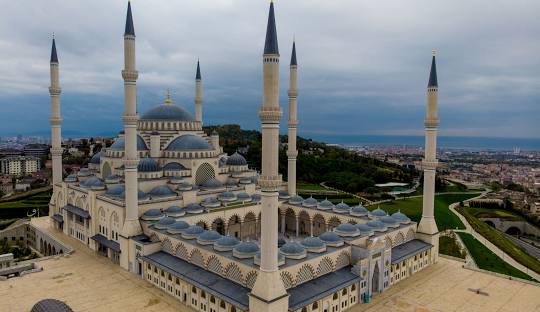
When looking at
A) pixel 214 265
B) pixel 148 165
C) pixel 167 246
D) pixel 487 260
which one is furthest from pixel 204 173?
pixel 487 260

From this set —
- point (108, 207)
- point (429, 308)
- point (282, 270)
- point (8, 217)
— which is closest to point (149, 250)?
point (108, 207)

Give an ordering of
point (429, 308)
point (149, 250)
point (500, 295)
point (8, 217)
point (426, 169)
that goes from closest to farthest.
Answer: point (429, 308), point (500, 295), point (149, 250), point (426, 169), point (8, 217)

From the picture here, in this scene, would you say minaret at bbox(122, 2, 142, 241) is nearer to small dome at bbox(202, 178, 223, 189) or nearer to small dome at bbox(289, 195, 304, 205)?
small dome at bbox(202, 178, 223, 189)

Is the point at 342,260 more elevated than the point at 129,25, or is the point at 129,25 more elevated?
the point at 129,25

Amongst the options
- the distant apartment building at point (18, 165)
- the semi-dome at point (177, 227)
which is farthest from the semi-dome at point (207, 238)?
Answer: the distant apartment building at point (18, 165)

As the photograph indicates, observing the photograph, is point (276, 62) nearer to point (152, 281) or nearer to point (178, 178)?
point (152, 281)

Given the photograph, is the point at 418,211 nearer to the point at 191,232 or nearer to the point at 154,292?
the point at 191,232

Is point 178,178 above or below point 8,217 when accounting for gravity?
above
